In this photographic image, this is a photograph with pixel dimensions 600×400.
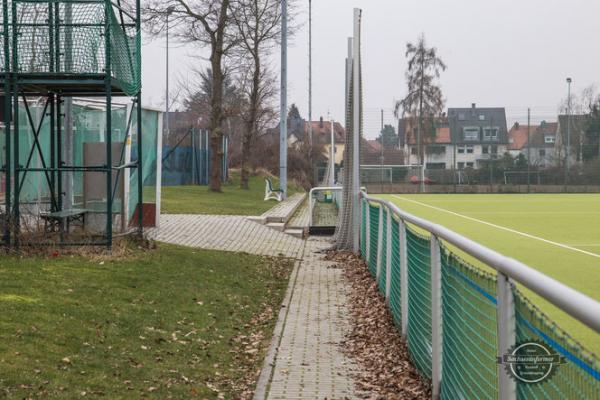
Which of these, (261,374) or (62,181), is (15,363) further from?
(62,181)

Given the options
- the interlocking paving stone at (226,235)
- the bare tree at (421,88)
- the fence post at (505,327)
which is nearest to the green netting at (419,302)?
the fence post at (505,327)

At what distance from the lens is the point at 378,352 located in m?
8.18

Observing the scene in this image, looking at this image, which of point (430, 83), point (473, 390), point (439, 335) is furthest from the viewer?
point (430, 83)

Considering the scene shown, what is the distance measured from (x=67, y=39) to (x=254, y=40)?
33.9 metres

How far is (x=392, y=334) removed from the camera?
351 inches

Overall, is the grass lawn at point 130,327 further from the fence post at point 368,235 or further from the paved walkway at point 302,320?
the fence post at point 368,235

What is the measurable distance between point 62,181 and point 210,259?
3052 mm

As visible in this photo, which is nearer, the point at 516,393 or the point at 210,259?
the point at 516,393

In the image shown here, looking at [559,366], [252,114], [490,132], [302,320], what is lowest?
[302,320]

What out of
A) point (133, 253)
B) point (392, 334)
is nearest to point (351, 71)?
point (133, 253)

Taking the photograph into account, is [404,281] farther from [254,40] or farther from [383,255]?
[254,40]

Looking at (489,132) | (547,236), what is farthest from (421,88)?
(547,236)

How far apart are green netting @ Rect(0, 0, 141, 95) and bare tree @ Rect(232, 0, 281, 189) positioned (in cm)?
2834

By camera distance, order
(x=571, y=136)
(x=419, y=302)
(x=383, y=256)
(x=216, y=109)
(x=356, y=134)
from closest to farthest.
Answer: (x=419, y=302) < (x=383, y=256) < (x=356, y=134) < (x=216, y=109) < (x=571, y=136)
